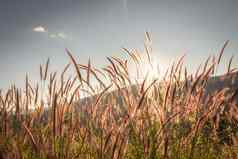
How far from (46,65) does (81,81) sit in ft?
2.77

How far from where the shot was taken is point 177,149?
1911 millimetres

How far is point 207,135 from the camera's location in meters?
2.55

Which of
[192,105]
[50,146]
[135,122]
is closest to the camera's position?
[50,146]

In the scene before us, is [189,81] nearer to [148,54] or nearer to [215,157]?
[148,54]

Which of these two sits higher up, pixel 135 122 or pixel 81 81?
pixel 81 81

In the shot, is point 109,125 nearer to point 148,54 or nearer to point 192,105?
point 192,105

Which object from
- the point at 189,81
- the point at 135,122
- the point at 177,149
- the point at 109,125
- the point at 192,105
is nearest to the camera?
the point at 109,125

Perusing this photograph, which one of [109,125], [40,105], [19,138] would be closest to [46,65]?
[40,105]

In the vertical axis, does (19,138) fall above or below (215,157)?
above

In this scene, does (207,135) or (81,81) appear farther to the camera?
(207,135)

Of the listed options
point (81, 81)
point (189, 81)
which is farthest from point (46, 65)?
point (189, 81)

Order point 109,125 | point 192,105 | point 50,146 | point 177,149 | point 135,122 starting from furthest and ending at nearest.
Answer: point 192,105
point 135,122
point 177,149
point 109,125
point 50,146

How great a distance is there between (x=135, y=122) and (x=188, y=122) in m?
0.49

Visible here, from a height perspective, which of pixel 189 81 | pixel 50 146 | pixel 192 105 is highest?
pixel 189 81
